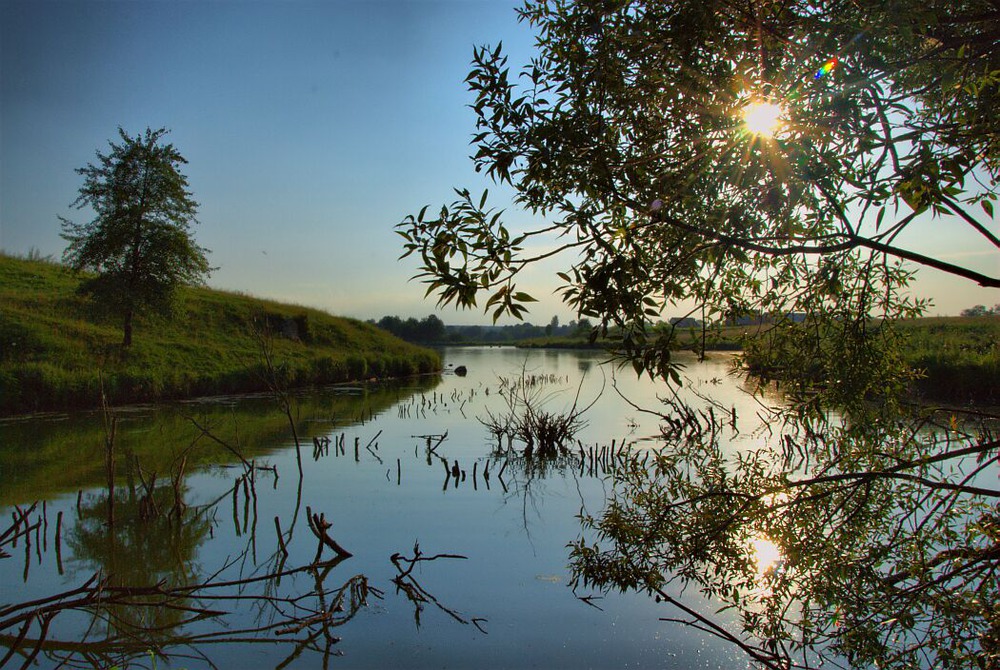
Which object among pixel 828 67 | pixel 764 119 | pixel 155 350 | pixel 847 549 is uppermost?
pixel 828 67

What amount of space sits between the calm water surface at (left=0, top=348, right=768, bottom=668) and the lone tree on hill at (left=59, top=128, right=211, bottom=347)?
7684 mm

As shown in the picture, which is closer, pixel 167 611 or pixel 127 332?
pixel 167 611

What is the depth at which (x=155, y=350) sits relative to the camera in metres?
26.3

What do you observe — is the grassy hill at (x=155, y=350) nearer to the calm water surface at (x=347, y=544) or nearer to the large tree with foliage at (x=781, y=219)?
the calm water surface at (x=347, y=544)

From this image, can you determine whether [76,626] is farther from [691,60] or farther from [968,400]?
[968,400]

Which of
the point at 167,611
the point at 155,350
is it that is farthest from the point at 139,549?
the point at 155,350

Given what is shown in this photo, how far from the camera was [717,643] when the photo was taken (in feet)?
21.5

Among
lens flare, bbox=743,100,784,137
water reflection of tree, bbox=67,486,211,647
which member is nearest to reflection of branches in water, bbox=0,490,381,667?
water reflection of tree, bbox=67,486,211,647

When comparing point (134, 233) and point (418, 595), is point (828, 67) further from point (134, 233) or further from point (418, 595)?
point (134, 233)

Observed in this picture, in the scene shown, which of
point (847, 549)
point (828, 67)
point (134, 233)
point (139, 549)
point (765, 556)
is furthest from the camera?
point (134, 233)

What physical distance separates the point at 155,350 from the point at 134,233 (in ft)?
15.0

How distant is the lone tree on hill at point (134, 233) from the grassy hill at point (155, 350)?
1402 millimetres

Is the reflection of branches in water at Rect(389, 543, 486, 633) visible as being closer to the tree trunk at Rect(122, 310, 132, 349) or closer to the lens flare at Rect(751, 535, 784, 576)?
the lens flare at Rect(751, 535, 784, 576)

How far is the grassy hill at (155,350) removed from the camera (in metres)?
20.9
